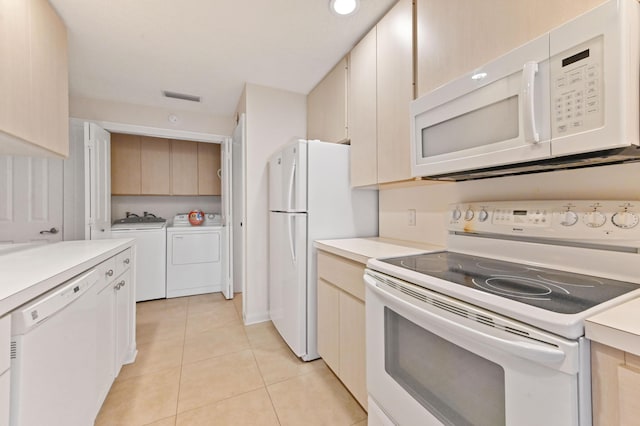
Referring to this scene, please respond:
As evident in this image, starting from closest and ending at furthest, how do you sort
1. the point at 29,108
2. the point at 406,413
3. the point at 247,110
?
1. the point at 406,413
2. the point at 29,108
3. the point at 247,110

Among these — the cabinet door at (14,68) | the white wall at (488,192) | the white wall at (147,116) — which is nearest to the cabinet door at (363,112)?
the white wall at (488,192)

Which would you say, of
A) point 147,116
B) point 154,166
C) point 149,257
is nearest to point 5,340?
point 149,257

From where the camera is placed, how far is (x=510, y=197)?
1230 millimetres

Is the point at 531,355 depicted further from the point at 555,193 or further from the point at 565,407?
the point at 555,193

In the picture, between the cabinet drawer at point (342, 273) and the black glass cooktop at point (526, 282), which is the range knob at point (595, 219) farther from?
the cabinet drawer at point (342, 273)

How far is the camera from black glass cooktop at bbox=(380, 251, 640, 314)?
68 centimetres

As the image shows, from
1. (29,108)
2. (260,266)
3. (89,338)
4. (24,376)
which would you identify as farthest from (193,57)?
(24,376)

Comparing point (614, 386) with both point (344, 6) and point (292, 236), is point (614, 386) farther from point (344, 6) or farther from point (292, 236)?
point (344, 6)

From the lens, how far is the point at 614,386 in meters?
0.53

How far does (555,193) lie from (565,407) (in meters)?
0.84

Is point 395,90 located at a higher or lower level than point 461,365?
higher

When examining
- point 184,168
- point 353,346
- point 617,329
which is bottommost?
point 353,346

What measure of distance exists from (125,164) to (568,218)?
429cm

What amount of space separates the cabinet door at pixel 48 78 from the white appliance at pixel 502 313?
6.56 ft
